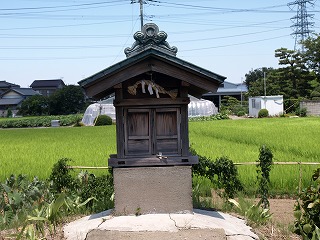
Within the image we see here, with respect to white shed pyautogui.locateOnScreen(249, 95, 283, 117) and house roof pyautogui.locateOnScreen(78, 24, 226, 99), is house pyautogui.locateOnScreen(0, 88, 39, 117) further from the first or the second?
house roof pyautogui.locateOnScreen(78, 24, 226, 99)

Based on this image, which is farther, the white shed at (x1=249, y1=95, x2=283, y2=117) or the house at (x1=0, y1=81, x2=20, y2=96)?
the house at (x1=0, y1=81, x2=20, y2=96)

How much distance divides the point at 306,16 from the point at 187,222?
55.2 metres

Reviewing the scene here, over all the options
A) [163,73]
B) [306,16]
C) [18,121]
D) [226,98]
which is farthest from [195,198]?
[306,16]

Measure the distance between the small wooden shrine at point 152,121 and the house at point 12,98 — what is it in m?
60.5

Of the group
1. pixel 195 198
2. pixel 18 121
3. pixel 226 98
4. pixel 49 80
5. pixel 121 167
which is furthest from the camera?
pixel 49 80

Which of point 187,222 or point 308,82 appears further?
point 308,82

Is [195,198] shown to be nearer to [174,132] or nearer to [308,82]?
[174,132]

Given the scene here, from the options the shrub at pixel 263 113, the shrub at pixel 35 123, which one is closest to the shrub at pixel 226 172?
the shrub at pixel 263 113

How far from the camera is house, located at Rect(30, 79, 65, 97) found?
7536cm

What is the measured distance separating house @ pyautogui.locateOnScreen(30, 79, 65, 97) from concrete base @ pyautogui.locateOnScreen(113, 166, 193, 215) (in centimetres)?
7114

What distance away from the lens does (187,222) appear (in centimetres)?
579

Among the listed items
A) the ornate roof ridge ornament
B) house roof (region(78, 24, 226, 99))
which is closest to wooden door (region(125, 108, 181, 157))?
house roof (region(78, 24, 226, 99))

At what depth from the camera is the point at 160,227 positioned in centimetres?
564

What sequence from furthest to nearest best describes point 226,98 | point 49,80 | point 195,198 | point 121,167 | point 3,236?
point 49,80 → point 226,98 → point 195,198 → point 121,167 → point 3,236
